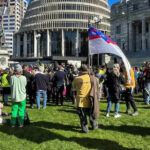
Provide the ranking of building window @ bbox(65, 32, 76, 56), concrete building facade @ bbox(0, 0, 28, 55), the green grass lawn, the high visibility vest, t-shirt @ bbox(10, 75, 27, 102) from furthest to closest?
concrete building facade @ bbox(0, 0, 28, 55) < building window @ bbox(65, 32, 76, 56) < the high visibility vest < t-shirt @ bbox(10, 75, 27, 102) < the green grass lawn

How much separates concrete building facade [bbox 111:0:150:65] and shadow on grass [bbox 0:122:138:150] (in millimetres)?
41565

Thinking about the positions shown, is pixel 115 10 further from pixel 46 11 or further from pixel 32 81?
pixel 32 81

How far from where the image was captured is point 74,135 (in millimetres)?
7211

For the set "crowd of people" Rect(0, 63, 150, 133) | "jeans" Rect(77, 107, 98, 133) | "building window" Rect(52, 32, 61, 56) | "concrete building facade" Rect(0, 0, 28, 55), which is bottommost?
"jeans" Rect(77, 107, 98, 133)

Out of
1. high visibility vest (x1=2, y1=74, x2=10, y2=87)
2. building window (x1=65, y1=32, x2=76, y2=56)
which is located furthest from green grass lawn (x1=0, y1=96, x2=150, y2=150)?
building window (x1=65, y1=32, x2=76, y2=56)

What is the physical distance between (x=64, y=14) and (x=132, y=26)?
118 ft

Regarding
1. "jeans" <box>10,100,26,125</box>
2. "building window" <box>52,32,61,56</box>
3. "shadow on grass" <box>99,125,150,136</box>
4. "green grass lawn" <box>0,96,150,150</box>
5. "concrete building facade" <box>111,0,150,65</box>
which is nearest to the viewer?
"green grass lawn" <box>0,96,150,150</box>

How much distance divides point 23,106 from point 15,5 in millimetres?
158241

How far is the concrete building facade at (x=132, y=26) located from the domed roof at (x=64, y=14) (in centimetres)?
2728

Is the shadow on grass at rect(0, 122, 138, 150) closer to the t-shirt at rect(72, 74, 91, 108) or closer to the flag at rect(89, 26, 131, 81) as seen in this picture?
the t-shirt at rect(72, 74, 91, 108)

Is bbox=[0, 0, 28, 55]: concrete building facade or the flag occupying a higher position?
bbox=[0, 0, 28, 55]: concrete building facade

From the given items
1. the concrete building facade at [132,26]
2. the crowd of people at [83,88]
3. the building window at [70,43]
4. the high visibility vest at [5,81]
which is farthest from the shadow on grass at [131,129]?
the building window at [70,43]

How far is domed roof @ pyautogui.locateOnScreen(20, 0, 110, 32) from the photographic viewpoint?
8300 cm

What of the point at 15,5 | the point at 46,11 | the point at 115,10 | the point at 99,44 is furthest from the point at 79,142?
→ the point at 15,5
